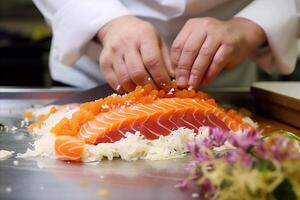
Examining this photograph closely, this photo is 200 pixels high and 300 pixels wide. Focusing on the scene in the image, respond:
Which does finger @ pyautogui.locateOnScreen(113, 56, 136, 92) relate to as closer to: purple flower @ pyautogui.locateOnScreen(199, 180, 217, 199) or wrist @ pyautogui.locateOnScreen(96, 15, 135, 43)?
wrist @ pyautogui.locateOnScreen(96, 15, 135, 43)

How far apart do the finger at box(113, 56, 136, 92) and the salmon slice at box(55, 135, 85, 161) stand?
0.96ft

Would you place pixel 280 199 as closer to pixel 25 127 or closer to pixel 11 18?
pixel 25 127

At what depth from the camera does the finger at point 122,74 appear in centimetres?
126

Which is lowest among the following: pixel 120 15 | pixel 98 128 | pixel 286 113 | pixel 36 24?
pixel 36 24

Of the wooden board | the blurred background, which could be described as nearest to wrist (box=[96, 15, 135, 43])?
the wooden board

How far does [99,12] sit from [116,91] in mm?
229

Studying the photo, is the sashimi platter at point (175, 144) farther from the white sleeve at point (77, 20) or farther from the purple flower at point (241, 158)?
the white sleeve at point (77, 20)

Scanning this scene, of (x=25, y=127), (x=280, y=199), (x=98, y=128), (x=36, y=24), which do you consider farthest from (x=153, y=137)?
(x=36, y=24)

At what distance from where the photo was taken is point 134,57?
48.4 inches

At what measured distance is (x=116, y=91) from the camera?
1351 mm

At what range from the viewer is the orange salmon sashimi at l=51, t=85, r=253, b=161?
1056 millimetres

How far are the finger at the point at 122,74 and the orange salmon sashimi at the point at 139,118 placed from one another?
66mm

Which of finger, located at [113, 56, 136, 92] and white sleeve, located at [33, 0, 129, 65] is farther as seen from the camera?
white sleeve, located at [33, 0, 129, 65]

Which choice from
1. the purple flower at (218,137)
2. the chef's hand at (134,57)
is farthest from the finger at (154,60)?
the purple flower at (218,137)
